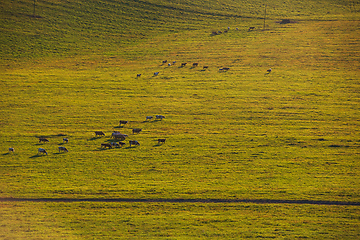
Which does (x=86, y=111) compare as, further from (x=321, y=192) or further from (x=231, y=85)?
(x=321, y=192)

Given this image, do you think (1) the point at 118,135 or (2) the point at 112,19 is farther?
(2) the point at 112,19

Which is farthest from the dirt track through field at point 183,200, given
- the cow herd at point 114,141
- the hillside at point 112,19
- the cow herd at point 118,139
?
the hillside at point 112,19

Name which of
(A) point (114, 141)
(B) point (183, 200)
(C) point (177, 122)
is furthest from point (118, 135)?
(B) point (183, 200)

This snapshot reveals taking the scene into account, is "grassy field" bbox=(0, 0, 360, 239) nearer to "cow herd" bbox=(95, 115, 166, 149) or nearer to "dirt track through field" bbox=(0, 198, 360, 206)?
"dirt track through field" bbox=(0, 198, 360, 206)

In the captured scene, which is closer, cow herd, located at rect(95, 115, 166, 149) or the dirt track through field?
the dirt track through field

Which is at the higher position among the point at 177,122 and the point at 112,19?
the point at 112,19

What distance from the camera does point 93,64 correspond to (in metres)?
67.8

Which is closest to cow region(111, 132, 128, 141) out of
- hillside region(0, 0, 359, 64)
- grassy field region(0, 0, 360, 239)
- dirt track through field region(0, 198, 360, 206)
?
grassy field region(0, 0, 360, 239)

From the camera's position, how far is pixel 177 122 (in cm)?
4356

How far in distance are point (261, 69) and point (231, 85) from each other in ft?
34.0

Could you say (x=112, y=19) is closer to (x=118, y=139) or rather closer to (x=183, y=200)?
(x=118, y=139)

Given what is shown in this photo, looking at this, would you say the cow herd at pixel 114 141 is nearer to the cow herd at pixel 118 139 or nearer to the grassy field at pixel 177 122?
the cow herd at pixel 118 139

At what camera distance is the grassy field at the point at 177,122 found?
82.5 feet

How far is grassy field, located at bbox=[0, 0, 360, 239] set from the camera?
2516 cm
